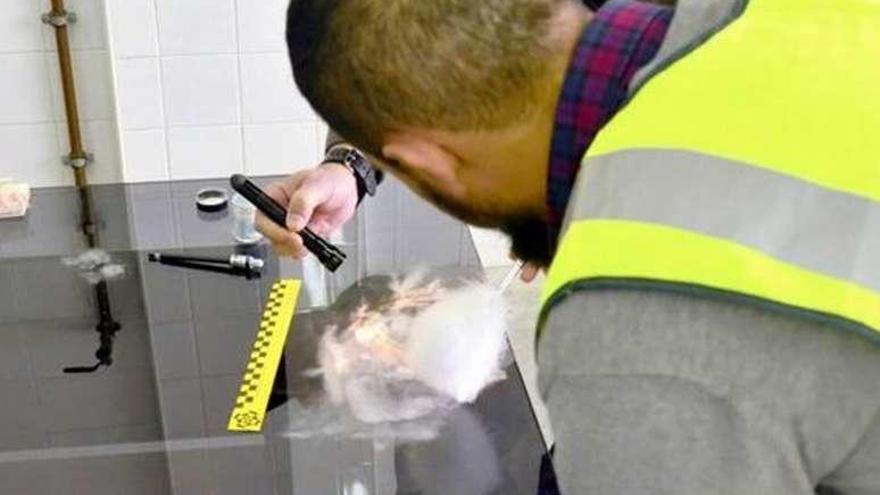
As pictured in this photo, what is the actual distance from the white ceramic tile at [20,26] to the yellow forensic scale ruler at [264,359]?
1.20 meters

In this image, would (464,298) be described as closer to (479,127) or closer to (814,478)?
(479,127)

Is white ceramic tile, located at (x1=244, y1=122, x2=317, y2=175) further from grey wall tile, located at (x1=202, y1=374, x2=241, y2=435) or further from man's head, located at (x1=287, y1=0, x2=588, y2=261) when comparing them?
man's head, located at (x1=287, y1=0, x2=588, y2=261)

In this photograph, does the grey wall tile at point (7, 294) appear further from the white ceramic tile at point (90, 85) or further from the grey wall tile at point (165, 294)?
the white ceramic tile at point (90, 85)

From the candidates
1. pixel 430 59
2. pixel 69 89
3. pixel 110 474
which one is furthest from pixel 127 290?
pixel 69 89

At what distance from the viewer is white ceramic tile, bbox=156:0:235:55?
2.47 m

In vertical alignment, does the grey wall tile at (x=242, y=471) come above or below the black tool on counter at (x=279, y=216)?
below

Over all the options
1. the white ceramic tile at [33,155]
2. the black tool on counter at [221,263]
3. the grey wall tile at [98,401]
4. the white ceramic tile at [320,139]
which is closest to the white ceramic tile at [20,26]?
the white ceramic tile at [33,155]

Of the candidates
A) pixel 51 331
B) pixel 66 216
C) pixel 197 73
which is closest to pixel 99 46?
pixel 197 73

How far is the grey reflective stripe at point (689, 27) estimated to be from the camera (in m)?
0.77

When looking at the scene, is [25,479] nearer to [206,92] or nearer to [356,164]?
[356,164]

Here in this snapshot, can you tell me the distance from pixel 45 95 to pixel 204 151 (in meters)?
0.37

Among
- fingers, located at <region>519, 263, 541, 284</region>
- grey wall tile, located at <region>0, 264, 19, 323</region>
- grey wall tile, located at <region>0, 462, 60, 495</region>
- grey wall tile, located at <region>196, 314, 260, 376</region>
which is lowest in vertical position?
grey wall tile, located at <region>0, 462, 60, 495</region>

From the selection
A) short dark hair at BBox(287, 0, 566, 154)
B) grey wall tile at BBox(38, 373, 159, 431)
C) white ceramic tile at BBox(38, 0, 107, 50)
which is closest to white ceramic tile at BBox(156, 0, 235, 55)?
white ceramic tile at BBox(38, 0, 107, 50)

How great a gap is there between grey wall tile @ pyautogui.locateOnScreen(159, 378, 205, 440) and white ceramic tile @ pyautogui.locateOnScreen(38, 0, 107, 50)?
1.30 m
